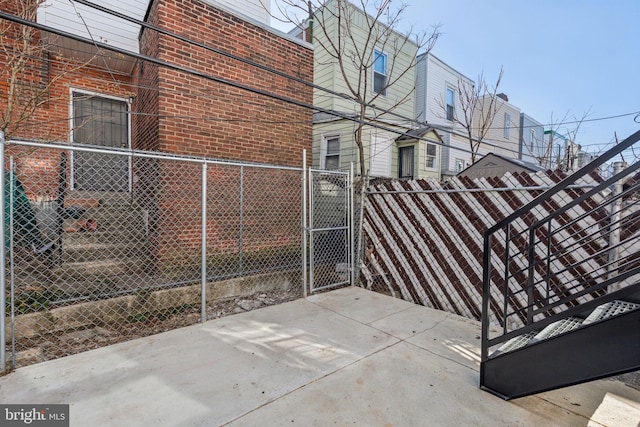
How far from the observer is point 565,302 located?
2289 millimetres

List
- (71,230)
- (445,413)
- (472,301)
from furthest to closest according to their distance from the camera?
(71,230) < (472,301) < (445,413)

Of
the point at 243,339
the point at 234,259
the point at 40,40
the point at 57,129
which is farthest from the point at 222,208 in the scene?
the point at 40,40

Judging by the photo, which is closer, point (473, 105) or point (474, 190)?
point (474, 190)

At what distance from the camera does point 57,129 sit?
19.0 ft

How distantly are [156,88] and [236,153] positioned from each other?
4.93 feet

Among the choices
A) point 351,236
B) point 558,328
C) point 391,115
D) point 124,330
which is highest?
point 391,115

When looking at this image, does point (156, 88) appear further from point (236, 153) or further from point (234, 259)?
point (234, 259)

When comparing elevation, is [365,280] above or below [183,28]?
below

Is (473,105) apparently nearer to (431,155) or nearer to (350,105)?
(431,155)

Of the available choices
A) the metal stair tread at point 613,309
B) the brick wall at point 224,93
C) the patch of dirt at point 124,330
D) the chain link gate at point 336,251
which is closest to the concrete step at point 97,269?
the patch of dirt at point 124,330

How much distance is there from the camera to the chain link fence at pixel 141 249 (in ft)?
10.9

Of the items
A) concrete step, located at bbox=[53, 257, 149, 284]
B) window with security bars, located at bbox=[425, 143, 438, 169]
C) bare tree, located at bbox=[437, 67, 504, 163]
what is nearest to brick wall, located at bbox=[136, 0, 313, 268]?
concrete step, located at bbox=[53, 257, 149, 284]

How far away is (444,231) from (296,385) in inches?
A: 111

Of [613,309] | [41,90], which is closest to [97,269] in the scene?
[41,90]
